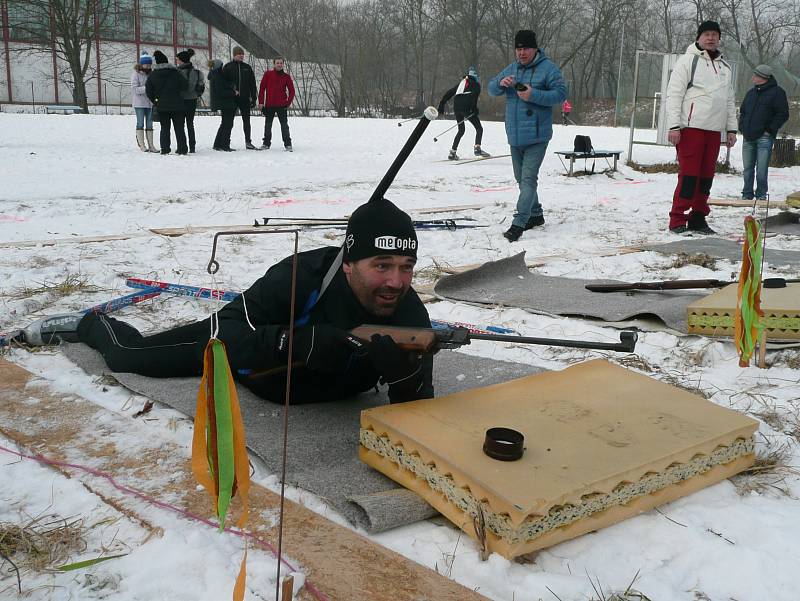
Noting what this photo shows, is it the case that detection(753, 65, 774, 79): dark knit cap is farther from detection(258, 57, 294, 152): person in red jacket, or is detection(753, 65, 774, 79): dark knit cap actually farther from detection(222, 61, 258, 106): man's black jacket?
detection(222, 61, 258, 106): man's black jacket

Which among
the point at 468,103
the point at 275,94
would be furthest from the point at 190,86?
the point at 468,103

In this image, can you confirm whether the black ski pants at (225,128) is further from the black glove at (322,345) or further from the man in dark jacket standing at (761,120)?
the black glove at (322,345)

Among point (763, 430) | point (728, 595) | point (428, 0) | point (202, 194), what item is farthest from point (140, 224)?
point (428, 0)

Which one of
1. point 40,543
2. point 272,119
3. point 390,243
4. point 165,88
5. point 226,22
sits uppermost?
point 226,22

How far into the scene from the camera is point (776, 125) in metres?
9.93

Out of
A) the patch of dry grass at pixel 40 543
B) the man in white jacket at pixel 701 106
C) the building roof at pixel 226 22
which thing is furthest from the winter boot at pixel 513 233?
the building roof at pixel 226 22

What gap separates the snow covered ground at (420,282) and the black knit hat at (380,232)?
0.85 meters

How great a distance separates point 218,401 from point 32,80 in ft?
114

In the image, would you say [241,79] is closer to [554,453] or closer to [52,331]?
[52,331]

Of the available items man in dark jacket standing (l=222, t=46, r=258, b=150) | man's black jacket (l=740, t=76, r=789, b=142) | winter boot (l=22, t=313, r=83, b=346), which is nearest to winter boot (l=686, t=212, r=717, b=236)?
man's black jacket (l=740, t=76, r=789, b=142)

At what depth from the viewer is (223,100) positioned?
43.9 feet

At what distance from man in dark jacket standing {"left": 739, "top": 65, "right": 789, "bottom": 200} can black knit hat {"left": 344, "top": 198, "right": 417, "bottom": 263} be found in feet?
27.3

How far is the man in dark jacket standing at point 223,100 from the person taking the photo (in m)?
13.4

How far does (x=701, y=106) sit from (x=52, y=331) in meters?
5.68
